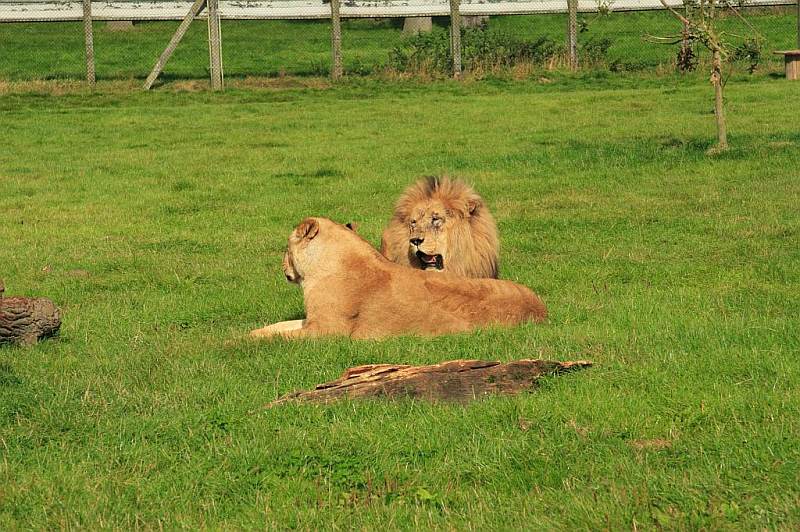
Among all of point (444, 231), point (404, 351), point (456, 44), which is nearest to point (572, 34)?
point (456, 44)

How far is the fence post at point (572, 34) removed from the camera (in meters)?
31.8

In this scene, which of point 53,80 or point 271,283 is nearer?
point 271,283

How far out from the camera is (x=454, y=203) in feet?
35.3

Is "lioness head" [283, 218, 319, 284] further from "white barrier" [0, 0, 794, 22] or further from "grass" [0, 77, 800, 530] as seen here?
"white barrier" [0, 0, 794, 22]

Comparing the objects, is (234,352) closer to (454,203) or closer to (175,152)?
(454,203)

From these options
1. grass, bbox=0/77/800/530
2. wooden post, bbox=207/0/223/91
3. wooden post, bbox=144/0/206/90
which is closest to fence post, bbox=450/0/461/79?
wooden post, bbox=207/0/223/91

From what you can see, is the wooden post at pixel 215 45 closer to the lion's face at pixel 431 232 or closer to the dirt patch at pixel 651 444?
the lion's face at pixel 431 232

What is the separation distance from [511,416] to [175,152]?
16.2 metres

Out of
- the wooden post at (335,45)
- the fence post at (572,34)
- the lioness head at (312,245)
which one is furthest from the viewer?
the fence post at (572,34)

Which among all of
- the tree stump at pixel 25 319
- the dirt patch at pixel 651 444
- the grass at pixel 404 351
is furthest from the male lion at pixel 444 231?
the dirt patch at pixel 651 444

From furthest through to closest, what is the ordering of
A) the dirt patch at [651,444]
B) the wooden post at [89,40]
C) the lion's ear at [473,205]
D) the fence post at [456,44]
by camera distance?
the fence post at [456,44]
the wooden post at [89,40]
the lion's ear at [473,205]
the dirt patch at [651,444]

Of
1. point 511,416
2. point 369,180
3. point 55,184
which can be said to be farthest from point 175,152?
point 511,416

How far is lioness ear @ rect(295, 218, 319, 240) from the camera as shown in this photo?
904cm

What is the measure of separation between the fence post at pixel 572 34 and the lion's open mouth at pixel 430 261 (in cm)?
2236
